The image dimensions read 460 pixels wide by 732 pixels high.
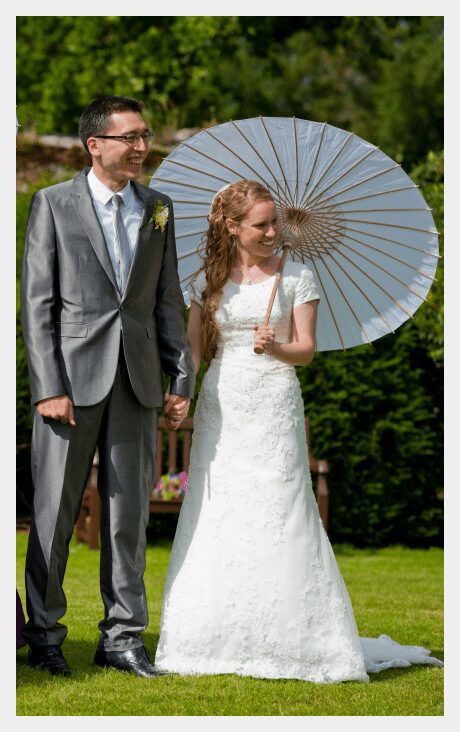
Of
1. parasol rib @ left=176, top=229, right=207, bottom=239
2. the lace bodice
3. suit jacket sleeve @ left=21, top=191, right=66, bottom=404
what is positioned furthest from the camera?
parasol rib @ left=176, top=229, right=207, bottom=239

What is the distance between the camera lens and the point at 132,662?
14.0 feet

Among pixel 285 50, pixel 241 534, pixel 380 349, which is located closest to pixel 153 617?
pixel 241 534

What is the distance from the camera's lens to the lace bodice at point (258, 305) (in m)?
4.51

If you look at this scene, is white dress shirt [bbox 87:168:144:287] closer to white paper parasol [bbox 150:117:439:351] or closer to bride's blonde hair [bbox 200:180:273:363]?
bride's blonde hair [bbox 200:180:273:363]

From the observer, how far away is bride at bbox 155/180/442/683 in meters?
4.31

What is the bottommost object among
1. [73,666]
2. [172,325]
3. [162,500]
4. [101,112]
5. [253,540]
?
[162,500]

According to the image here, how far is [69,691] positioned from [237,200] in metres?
2.05

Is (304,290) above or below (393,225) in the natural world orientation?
below

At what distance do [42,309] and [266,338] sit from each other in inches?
35.5

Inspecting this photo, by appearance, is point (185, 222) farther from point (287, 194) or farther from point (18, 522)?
point (18, 522)

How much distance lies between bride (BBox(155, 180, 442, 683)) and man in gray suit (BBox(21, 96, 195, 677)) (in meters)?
0.20

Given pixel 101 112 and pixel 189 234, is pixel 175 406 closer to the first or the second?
pixel 189 234

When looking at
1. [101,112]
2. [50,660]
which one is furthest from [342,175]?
[50,660]

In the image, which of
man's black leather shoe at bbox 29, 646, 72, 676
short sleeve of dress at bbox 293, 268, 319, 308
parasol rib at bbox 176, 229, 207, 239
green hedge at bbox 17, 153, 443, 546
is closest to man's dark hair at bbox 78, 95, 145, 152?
parasol rib at bbox 176, 229, 207, 239
